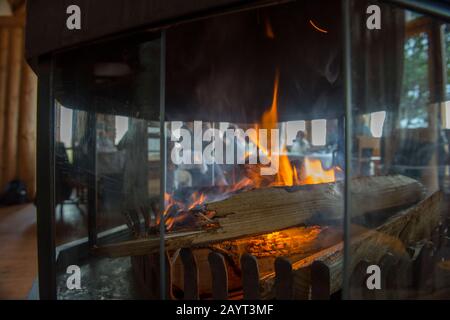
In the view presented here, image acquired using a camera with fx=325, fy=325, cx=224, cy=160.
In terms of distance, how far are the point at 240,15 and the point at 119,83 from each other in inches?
53.2

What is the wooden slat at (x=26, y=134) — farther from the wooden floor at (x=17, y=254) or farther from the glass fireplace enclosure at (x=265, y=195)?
the glass fireplace enclosure at (x=265, y=195)

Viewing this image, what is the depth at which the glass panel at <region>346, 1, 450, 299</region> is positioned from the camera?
152 cm

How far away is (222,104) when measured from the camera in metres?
3.28

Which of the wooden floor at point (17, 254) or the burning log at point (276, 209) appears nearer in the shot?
the burning log at point (276, 209)

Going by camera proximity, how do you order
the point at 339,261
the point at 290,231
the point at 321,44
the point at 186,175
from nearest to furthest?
the point at 339,261, the point at 290,231, the point at 321,44, the point at 186,175

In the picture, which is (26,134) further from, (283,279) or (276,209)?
(283,279)

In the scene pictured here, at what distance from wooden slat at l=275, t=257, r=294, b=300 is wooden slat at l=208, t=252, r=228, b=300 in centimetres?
25

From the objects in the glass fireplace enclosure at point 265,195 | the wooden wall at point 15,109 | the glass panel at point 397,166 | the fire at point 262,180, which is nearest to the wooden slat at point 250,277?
the glass fireplace enclosure at point 265,195

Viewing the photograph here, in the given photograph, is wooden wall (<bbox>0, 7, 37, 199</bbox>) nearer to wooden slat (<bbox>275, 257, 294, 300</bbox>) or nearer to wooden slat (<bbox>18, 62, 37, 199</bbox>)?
wooden slat (<bbox>18, 62, 37, 199</bbox>)

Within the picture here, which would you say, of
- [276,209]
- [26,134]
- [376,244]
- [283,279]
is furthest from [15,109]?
[376,244]

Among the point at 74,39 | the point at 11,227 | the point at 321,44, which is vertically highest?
the point at 321,44

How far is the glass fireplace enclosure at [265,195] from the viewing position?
153cm

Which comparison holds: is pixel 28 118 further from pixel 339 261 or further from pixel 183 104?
pixel 339 261
